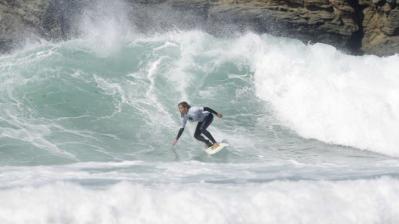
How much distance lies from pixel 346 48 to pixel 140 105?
871cm

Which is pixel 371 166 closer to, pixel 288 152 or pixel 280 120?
pixel 288 152

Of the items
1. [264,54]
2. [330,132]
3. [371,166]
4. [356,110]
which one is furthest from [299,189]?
[264,54]

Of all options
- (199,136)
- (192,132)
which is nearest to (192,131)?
(192,132)

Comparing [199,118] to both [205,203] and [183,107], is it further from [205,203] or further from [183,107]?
[205,203]

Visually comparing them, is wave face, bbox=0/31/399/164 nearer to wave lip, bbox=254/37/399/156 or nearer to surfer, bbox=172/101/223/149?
wave lip, bbox=254/37/399/156

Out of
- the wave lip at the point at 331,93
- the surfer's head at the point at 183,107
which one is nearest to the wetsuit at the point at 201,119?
the surfer's head at the point at 183,107

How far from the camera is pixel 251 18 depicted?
65.0 ft

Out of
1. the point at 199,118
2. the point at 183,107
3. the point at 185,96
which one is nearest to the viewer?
the point at 183,107

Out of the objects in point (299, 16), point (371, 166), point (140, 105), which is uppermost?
point (299, 16)

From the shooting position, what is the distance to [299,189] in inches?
372

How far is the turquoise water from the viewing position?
28.4ft

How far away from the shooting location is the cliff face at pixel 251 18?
61.9 feet

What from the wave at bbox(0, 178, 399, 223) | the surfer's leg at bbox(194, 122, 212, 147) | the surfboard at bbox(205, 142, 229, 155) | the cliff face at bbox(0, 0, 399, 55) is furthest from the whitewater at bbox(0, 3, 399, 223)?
the cliff face at bbox(0, 0, 399, 55)

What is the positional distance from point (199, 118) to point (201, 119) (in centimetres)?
8
